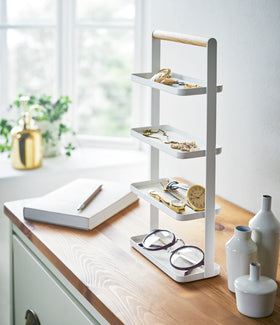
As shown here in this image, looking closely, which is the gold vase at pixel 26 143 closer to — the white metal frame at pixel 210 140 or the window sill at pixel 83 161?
the window sill at pixel 83 161

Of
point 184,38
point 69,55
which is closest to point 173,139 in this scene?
point 184,38

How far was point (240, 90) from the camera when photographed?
1.47 m

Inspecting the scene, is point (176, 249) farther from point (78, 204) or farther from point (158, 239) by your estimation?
point (78, 204)

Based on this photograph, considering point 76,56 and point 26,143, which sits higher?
point 76,56

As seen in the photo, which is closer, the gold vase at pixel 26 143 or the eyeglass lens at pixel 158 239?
the eyeglass lens at pixel 158 239

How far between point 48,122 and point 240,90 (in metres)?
0.91

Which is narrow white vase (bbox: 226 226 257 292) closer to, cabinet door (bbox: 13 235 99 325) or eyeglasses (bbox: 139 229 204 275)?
eyeglasses (bbox: 139 229 204 275)

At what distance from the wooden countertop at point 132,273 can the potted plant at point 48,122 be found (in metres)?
0.64

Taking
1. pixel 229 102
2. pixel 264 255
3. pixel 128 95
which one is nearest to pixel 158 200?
pixel 264 255

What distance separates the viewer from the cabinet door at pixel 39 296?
3.91 feet

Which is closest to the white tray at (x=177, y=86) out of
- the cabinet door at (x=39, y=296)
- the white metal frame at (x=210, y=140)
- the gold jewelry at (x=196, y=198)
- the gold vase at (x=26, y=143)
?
the white metal frame at (x=210, y=140)

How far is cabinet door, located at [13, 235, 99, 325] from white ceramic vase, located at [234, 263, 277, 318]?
315mm

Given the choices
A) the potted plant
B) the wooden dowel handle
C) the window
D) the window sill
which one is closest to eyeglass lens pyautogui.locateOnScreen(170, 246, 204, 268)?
the wooden dowel handle

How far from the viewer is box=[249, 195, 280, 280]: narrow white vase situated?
1.03 m
